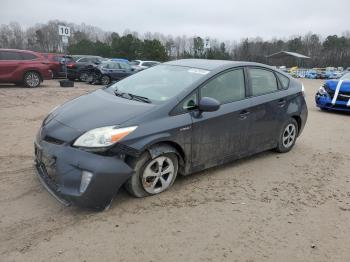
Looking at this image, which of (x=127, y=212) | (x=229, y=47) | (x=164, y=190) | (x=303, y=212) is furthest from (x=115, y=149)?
(x=229, y=47)

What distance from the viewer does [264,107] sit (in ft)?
18.4

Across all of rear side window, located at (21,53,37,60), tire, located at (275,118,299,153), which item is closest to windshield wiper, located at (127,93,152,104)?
tire, located at (275,118,299,153)

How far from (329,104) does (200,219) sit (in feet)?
29.7

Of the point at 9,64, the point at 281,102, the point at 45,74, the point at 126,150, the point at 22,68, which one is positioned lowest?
the point at 126,150

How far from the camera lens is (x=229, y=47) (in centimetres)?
7544

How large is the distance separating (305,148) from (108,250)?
477cm

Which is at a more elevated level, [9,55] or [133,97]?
[9,55]

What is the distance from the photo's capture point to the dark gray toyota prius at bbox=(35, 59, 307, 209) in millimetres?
3797

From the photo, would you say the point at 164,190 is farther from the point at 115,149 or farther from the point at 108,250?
the point at 108,250

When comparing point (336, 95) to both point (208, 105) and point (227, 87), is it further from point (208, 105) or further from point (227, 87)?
point (208, 105)

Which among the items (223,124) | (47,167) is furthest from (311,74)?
(47,167)

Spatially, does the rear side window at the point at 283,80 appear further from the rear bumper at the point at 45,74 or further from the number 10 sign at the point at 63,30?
the number 10 sign at the point at 63,30

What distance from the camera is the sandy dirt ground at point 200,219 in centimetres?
331

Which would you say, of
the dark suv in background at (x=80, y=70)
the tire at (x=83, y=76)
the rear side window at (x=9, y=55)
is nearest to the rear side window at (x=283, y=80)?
the rear side window at (x=9, y=55)
